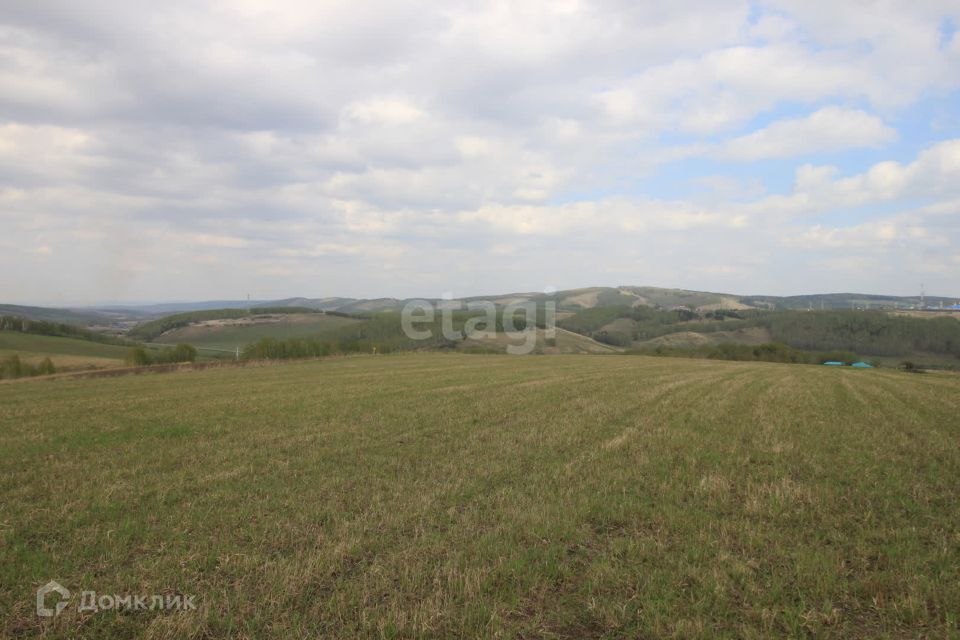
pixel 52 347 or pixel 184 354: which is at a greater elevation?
pixel 184 354

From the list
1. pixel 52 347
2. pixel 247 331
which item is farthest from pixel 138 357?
pixel 247 331

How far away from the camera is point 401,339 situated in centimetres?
14450

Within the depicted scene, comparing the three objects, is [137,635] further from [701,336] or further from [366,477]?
[701,336]

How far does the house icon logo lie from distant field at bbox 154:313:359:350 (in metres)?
142

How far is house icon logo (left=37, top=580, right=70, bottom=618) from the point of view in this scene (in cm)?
459

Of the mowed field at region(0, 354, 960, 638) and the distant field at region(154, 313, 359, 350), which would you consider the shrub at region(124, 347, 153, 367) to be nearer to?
the mowed field at region(0, 354, 960, 638)

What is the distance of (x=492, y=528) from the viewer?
21.3 ft

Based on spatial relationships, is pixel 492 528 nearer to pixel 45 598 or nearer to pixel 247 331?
pixel 45 598

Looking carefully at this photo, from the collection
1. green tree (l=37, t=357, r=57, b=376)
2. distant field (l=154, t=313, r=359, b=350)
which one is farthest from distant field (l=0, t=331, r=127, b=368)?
distant field (l=154, t=313, r=359, b=350)

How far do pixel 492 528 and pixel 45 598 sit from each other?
4861mm

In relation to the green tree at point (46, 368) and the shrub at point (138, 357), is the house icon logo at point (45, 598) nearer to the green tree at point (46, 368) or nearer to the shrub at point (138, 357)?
the green tree at point (46, 368)

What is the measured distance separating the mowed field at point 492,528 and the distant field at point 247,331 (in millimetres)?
137941

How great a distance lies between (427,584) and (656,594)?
2.37 meters

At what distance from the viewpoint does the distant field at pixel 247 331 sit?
14570 cm
